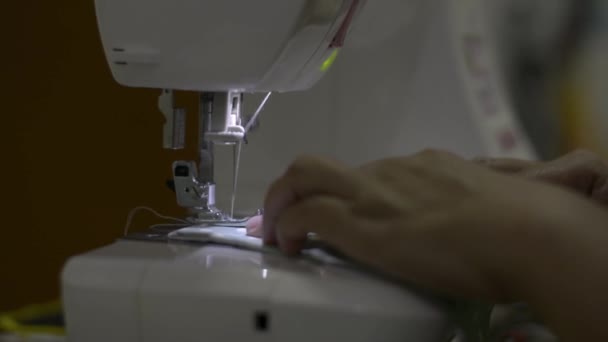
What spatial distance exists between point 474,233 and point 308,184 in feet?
0.55

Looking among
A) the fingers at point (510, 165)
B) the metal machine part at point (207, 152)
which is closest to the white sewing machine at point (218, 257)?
the metal machine part at point (207, 152)

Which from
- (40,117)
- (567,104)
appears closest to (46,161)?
(40,117)

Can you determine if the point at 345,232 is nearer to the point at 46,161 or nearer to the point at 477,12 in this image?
the point at 46,161

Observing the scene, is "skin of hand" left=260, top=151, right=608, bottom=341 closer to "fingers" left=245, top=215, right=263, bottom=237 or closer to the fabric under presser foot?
the fabric under presser foot

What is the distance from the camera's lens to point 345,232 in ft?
1.59

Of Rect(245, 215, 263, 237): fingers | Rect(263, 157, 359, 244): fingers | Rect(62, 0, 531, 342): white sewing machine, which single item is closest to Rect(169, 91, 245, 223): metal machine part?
Rect(62, 0, 531, 342): white sewing machine

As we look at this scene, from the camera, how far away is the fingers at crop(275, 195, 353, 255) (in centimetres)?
49

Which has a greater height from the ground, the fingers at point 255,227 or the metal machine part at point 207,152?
the metal machine part at point 207,152

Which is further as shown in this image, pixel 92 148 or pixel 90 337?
pixel 92 148

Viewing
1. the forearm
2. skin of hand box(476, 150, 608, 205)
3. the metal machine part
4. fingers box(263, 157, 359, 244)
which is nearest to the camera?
the forearm

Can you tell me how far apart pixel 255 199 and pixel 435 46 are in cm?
59

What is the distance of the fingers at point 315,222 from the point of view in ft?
1.60

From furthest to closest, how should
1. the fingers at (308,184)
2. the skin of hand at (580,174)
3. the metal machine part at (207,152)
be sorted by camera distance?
the metal machine part at (207,152) < the skin of hand at (580,174) < the fingers at (308,184)

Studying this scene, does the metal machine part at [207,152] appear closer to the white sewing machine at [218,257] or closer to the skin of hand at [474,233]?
the white sewing machine at [218,257]
